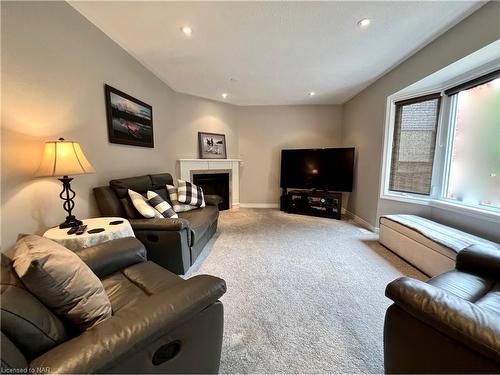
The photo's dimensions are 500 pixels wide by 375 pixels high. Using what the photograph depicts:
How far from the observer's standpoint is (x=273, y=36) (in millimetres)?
2330

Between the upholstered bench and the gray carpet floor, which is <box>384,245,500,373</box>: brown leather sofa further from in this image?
the upholstered bench

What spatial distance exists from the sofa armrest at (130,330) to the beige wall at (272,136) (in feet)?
14.2

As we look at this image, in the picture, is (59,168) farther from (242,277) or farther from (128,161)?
(242,277)

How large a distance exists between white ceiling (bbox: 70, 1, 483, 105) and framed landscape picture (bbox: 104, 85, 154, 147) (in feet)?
1.96

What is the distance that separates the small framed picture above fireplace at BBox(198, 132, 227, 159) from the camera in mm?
4590

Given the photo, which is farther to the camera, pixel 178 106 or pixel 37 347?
pixel 178 106

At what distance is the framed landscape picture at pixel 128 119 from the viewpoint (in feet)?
8.12

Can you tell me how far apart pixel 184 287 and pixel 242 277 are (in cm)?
133

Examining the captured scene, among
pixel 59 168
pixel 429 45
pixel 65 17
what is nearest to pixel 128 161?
pixel 59 168

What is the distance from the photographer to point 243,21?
2.09m

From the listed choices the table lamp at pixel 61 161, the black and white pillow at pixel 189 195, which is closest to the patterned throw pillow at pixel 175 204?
the black and white pillow at pixel 189 195

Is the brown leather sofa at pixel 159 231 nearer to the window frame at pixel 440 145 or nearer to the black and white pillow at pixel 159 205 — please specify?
the black and white pillow at pixel 159 205

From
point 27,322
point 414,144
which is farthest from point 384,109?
point 27,322

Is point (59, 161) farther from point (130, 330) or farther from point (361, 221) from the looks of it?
point (361, 221)
